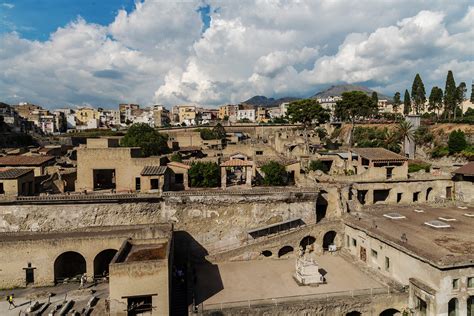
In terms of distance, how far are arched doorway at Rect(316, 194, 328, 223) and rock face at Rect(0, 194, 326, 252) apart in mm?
4159

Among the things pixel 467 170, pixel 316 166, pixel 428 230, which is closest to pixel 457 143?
pixel 467 170

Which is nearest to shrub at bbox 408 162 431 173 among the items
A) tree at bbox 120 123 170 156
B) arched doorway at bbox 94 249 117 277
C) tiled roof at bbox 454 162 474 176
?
tiled roof at bbox 454 162 474 176

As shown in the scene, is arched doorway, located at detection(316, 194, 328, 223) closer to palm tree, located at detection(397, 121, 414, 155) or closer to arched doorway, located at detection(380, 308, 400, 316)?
arched doorway, located at detection(380, 308, 400, 316)

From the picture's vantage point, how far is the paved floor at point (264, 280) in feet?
74.4

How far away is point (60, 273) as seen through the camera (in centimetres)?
2723

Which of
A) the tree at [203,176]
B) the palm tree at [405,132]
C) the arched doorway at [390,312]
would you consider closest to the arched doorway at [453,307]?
the arched doorway at [390,312]

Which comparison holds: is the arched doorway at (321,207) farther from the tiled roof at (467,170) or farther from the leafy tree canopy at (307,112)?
the leafy tree canopy at (307,112)

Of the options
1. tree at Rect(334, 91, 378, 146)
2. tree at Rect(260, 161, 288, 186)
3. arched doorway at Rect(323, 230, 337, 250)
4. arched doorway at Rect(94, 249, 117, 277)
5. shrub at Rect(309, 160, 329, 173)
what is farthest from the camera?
tree at Rect(334, 91, 378, 146)

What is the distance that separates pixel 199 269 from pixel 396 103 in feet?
309

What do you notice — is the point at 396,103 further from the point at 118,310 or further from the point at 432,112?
the point at 118,310

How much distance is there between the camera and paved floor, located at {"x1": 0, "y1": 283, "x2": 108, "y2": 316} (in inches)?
862

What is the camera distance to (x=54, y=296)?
78.3 feet

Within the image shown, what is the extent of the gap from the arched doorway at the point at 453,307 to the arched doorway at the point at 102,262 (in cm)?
2268

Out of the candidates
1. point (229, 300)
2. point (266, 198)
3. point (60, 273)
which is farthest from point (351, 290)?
point (60, 273)
